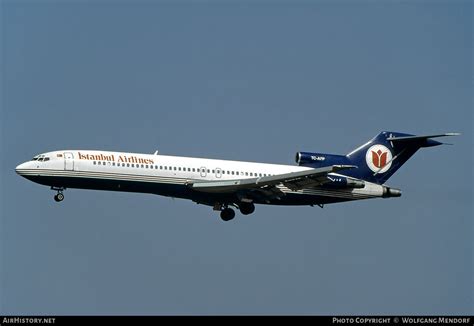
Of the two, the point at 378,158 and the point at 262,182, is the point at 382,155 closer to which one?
the point at 378,158

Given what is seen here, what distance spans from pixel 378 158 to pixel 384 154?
519mm

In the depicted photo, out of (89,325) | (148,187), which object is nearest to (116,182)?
(148,187)

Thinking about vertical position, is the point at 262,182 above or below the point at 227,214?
above

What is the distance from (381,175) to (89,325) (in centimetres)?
2649

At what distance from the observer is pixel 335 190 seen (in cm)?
6078

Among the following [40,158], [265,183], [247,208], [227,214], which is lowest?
[227,214]

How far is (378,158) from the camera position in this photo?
63.3m

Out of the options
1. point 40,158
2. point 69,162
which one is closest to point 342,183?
point 69,162

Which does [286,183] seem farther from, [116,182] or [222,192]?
[116,182]

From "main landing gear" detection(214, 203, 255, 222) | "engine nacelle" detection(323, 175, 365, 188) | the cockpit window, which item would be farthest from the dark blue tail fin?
the cockpit window

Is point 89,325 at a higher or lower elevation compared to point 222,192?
lower

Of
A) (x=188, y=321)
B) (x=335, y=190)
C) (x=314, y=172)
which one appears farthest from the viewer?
(x=335, y=190)

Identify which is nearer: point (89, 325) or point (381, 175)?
point (89, 325)

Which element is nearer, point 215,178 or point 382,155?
point 215,178
